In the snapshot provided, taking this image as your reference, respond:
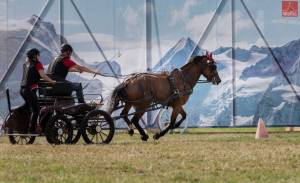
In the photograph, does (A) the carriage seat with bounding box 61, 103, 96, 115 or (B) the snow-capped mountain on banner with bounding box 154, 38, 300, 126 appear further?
(B) the snow-capped mountain on banner with bounding box 154, 38, 300, 126

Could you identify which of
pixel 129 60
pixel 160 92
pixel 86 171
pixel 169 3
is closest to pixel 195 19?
pixel 169 3

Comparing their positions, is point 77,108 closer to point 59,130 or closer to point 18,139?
point 59,130

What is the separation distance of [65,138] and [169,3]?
26.8 ft

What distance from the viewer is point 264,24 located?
2042 cm

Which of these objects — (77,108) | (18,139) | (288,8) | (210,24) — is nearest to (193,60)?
(77,108)

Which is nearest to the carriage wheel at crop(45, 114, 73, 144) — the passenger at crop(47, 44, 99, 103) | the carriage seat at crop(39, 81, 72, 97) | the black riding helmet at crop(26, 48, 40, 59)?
the carriage seat at crop(39, 81, 72, 97)

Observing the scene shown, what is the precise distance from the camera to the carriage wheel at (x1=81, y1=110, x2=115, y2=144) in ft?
42.0

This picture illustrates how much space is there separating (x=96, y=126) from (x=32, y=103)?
3.83 feet

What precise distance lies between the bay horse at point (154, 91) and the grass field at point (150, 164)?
2.60 m

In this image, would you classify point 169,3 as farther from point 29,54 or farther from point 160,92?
point 29,54

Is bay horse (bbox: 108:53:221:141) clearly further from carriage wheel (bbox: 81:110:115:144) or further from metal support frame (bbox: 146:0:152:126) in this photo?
metal support frame (bbox: 146:0:152:126)

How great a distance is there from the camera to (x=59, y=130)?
1265 centimetres

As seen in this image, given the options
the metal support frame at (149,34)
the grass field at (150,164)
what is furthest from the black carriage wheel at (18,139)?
the metal support frame at (149,34)

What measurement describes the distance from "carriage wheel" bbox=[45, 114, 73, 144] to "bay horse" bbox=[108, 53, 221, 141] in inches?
58.6
